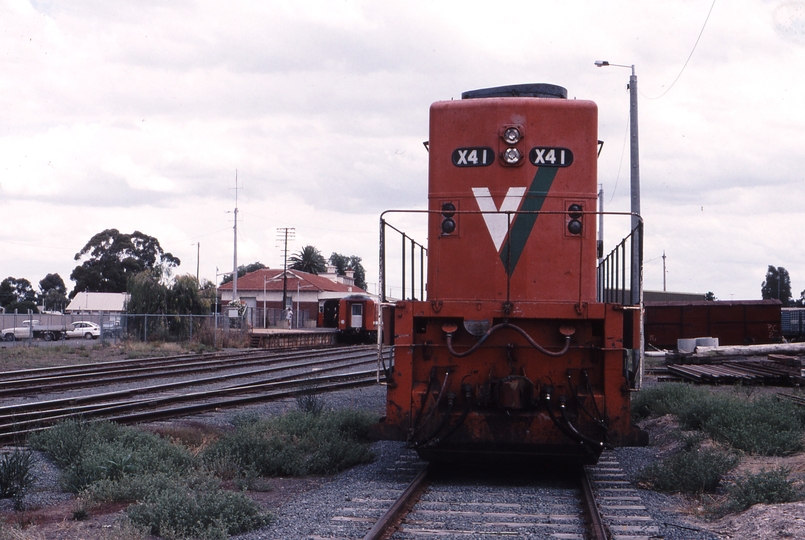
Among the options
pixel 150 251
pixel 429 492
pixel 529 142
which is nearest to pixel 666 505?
pixel 429 492

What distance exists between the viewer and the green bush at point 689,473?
709 cm

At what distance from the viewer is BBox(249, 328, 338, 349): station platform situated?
35.9m

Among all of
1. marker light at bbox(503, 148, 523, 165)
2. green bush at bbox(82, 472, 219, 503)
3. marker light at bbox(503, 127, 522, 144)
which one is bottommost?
green bush at bbox(82, 472, 219, 503)

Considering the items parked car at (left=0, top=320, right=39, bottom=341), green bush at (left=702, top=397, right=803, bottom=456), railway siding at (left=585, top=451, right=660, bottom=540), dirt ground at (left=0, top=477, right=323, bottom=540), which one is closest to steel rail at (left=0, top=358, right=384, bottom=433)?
dirt ground at (left=0, top=477, right=323, bottom=540)

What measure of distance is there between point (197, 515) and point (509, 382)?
289 centimetres

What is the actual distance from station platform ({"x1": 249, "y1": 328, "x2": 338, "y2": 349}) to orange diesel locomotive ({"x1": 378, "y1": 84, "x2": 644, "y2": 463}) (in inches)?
1113

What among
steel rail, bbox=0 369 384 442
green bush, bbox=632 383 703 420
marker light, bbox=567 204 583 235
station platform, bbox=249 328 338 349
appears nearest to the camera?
marker light, bbox=567 204 583 235

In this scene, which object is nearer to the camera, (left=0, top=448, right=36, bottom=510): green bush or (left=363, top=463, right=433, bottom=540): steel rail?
(left=363, top=463, right=433, bottom=540): steel rail

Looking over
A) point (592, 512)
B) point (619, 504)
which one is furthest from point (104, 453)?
point (619, 504)

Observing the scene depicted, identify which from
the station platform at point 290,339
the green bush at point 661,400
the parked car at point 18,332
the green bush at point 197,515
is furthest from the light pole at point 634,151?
the parked car at point 18,332

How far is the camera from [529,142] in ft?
26.4

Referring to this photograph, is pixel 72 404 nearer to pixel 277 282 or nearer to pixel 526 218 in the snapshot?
pixel 526 218

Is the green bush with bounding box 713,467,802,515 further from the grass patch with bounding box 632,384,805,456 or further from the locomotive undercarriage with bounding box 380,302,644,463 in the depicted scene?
the grass patch with bounding box 632,384,805,456

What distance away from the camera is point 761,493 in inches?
247
